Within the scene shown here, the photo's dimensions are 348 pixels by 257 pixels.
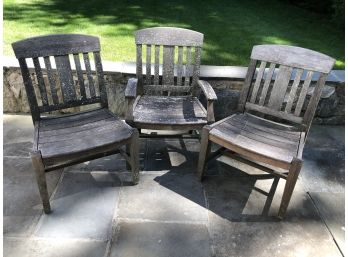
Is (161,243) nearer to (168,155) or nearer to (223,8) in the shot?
(168,155)

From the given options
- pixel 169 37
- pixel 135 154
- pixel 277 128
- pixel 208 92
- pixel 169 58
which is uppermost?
pixel 169 37

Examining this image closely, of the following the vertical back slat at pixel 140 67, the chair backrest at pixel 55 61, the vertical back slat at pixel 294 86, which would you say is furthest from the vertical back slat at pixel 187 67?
the vertical back slat at pixel 294 86

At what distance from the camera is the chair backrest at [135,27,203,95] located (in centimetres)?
298

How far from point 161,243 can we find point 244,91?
4.77ft

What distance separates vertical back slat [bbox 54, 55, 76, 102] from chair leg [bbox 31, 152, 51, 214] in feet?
2.25

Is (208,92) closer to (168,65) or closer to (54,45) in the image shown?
(168,65)

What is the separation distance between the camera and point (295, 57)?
2.69 meters

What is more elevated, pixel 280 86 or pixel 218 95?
pixel 280 86

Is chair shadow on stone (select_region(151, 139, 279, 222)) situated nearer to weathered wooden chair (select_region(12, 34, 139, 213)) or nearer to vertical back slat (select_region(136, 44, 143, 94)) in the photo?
weathered wooden chair (select_region(12, 34, 139, 213))

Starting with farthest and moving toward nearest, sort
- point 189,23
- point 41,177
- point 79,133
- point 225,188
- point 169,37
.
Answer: point 189,23, point 169,37, point 225,188, point 79,133, point 41,177

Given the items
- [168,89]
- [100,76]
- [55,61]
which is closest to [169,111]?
[168,89]

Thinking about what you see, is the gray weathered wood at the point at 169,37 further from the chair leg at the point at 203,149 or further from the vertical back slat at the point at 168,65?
the chair leg at the point at 203,149

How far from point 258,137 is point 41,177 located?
1584 mm

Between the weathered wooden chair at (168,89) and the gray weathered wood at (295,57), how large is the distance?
1.71 ft
